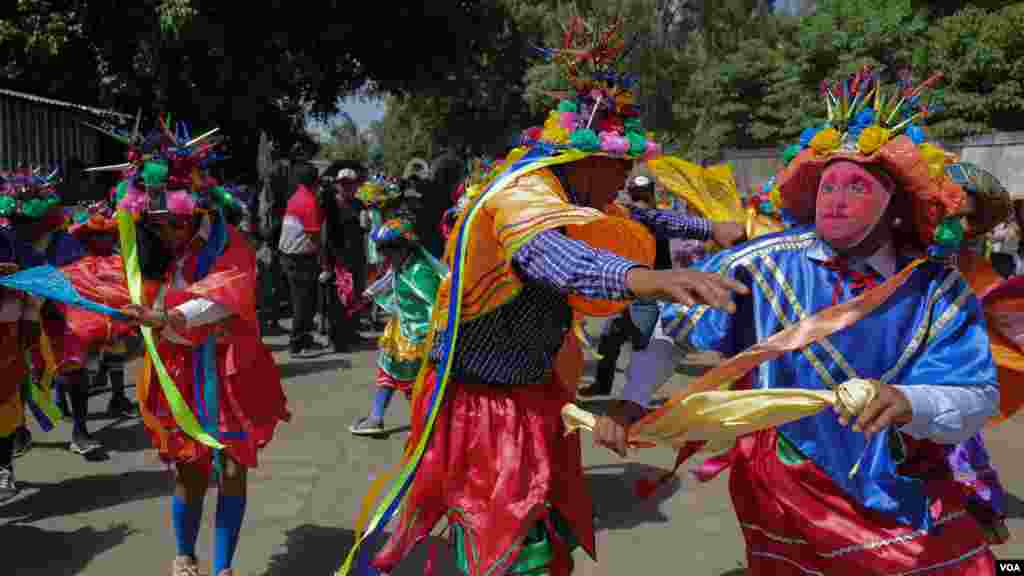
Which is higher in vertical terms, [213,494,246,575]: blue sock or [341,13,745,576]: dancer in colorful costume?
[341,13,745,576]: dancer in colorful costume

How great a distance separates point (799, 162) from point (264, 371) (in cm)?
242

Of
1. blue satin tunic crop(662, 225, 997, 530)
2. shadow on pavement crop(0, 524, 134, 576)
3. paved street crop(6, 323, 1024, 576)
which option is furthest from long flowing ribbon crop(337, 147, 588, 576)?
shadow on pavement crop(0, 524, 134, 576)

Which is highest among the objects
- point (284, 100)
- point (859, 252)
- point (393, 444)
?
point (284, 100)

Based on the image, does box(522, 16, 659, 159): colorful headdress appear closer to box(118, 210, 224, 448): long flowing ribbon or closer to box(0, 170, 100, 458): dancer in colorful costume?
box(118, 210, 224, 448): long flowing ribbon

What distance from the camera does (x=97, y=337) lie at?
5.44 m

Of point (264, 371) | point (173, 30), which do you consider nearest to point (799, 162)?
point (264, 371)

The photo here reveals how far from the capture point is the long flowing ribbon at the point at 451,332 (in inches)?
100

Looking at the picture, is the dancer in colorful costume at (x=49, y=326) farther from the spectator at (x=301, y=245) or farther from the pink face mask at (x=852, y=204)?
the pink face mask at (x=852, y=204)

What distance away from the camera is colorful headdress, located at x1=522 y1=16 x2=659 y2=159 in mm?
2592

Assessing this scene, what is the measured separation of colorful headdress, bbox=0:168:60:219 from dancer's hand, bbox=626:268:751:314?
197 inches

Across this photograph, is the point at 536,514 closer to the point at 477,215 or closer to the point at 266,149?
the point at 477,215

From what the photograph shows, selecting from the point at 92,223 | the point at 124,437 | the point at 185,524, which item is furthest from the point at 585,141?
the point at 92,223

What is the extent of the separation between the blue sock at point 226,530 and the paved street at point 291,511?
501 mm

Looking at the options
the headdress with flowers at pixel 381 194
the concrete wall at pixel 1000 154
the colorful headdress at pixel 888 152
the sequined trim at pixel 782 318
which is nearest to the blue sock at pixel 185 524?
the sequined trim at pixel 782 318
